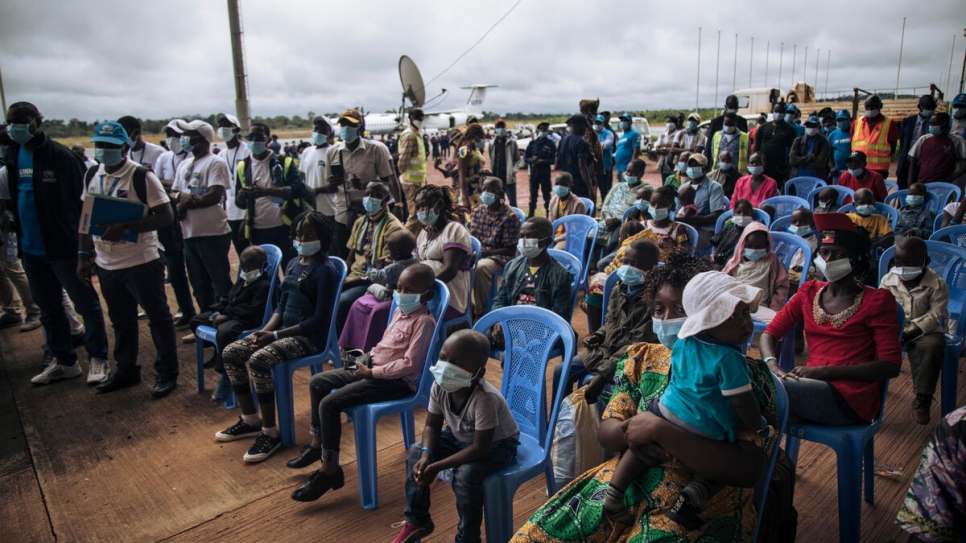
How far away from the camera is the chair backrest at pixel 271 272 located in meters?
4.31

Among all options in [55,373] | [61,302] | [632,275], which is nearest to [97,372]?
[55,373]

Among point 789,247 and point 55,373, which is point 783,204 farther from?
point 55,373

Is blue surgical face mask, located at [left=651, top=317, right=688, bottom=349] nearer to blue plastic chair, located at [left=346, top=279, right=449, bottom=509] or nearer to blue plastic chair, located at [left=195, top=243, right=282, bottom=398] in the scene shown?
blue plastic chair, located at [left=346, top=279, right=449, bottom=509]

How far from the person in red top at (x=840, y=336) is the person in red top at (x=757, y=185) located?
365 cm

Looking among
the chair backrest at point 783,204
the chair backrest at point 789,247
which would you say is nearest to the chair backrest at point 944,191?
the chair backrest at point 783,204

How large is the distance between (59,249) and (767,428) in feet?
16.3

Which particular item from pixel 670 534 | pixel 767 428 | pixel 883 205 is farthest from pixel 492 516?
pixel 883 205

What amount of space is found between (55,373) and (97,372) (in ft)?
1.32

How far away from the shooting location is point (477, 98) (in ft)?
151

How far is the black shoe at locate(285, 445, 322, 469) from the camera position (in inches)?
133

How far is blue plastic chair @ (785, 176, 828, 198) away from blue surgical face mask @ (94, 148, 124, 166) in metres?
7.07

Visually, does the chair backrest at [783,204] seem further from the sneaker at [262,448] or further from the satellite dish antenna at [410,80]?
the satellite dish antenna at [410,80]

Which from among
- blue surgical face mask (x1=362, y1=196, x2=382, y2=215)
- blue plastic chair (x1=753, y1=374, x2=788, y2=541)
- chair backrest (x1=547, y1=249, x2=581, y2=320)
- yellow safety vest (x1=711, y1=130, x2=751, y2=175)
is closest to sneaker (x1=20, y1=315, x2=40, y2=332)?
blue surgical face mask (x1=362, y1=196, x2=382, y2=215)

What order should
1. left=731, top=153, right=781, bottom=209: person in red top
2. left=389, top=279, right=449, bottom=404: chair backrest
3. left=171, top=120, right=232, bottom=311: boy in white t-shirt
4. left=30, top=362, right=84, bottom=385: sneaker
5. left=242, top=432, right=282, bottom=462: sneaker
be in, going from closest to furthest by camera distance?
left=389, top=279, right=449, bottom=404: chair backrest → left=242, top=432, right=282, bottom=462: sneaker → left=30, top=362, right=84, bottom=385: sneaker → left=171, top=120, right=232, bottom=311: boy in white t-shirt → left=731, top=153, right=781, bottom=209: person in red top
